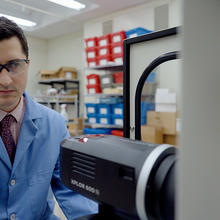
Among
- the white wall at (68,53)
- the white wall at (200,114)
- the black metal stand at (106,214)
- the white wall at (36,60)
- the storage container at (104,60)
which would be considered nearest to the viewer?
the white wall at (200,114)

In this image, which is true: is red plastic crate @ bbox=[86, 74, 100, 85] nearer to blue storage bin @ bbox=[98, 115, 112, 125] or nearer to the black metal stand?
blue storage bin @ bbox=[98, 115, 112, 125]

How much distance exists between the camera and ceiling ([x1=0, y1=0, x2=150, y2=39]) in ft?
10.4

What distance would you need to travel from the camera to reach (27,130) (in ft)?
2.44

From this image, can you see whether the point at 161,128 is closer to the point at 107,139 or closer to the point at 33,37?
the point at 107,139

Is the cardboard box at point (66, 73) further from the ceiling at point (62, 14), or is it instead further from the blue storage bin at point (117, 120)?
the blue storage bin at point (117, 120)

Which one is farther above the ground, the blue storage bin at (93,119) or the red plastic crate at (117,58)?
the red plastic crate at (117,58)

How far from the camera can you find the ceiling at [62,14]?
10.4 ft

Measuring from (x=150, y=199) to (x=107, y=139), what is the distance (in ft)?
0.44

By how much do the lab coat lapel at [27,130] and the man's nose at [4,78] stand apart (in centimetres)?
14

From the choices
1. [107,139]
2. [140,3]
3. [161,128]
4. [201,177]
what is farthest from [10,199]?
[140,3]

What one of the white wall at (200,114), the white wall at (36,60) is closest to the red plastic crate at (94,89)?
the white wall at (36,60)

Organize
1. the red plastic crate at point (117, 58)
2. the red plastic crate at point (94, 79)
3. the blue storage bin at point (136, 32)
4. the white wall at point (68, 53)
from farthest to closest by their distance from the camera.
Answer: the white wall at point (68, 53) → the red plastic crate at point (94, 79) → the red plastic crate at point (117, 58) → the blue storage bin at point (136, 32)

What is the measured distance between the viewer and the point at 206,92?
246mm

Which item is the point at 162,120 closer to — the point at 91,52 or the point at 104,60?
the point at 104,60
